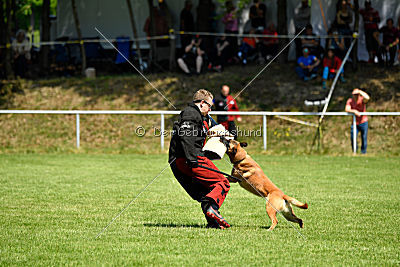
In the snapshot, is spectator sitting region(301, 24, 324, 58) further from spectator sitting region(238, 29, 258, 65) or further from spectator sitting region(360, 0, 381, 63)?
spectator sitting region(238, 29, 258, 65)

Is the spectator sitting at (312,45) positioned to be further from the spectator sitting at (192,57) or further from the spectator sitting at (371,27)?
the spectator sitting at (192,57)

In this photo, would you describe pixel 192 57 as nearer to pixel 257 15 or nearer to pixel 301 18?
pixel 257 15

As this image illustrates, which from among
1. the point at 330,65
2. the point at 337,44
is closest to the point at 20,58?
the point at 330,65

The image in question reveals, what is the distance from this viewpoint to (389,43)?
2262 centimetres

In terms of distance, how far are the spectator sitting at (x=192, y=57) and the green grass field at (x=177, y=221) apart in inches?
378

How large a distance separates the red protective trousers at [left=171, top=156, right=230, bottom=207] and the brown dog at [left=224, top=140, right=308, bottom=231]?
0.33 metres

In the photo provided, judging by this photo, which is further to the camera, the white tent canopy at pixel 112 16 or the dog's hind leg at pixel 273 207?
the white tent canopy at pixel 112 16

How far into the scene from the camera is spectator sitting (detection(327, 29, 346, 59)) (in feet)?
72.9

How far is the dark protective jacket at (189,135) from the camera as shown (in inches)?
299

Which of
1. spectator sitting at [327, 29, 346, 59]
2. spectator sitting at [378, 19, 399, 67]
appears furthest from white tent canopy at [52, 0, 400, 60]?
spectator sitting at [378, 19, 399, 67]

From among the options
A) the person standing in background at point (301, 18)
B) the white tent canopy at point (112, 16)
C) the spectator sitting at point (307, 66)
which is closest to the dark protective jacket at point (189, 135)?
the spectator sitting at point (307, 66)

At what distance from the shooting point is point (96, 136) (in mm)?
21172

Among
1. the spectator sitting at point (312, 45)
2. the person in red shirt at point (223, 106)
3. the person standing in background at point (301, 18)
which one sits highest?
the person standing in background at point (301, 18)

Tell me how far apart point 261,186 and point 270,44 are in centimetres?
1689
